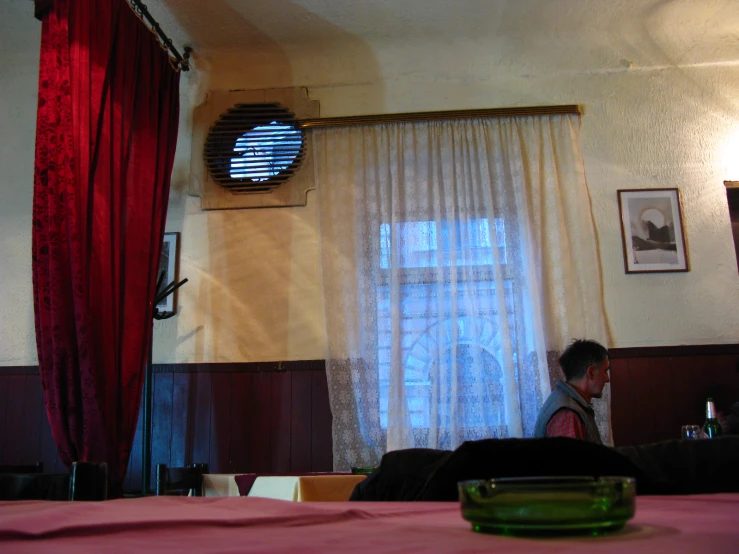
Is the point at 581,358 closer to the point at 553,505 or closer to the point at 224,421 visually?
the point at 224,421

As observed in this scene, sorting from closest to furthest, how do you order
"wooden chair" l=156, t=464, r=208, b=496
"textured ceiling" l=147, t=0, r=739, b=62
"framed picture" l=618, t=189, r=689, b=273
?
"wooden chair" l=156, t=464, r=208, b=496 < "textured ceiling" l=147, t=0, r=739, b=62 < "framed picture" l=618, t=189, r=689, b=273

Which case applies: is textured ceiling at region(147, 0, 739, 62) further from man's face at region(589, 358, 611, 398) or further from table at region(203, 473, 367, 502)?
table at region(203, 473, 367, 502)

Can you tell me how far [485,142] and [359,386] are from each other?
6.44 feet

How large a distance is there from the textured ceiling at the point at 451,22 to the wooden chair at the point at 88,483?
420 cm

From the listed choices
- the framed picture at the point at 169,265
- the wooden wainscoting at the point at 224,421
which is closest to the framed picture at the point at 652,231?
the wooden wainscoting at the point at 224,421

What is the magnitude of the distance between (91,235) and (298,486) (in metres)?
1.84

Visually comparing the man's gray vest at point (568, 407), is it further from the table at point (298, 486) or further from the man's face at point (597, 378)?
the table at point (298, 486)

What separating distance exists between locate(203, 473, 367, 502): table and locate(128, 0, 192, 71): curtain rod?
297 centimetres

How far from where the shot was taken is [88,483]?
3.85 feet

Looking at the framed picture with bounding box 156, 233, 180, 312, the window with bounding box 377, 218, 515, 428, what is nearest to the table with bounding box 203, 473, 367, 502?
the window with bounding box 377, 218, 515, 428

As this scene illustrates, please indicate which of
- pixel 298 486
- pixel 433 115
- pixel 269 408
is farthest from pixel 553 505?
pixel 433 115

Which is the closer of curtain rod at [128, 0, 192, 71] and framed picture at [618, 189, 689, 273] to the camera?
curtain rod at [128, 0, 192, 71]

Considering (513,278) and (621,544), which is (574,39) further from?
(621,544)

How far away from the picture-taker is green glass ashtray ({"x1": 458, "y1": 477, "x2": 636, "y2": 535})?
1.78ft
